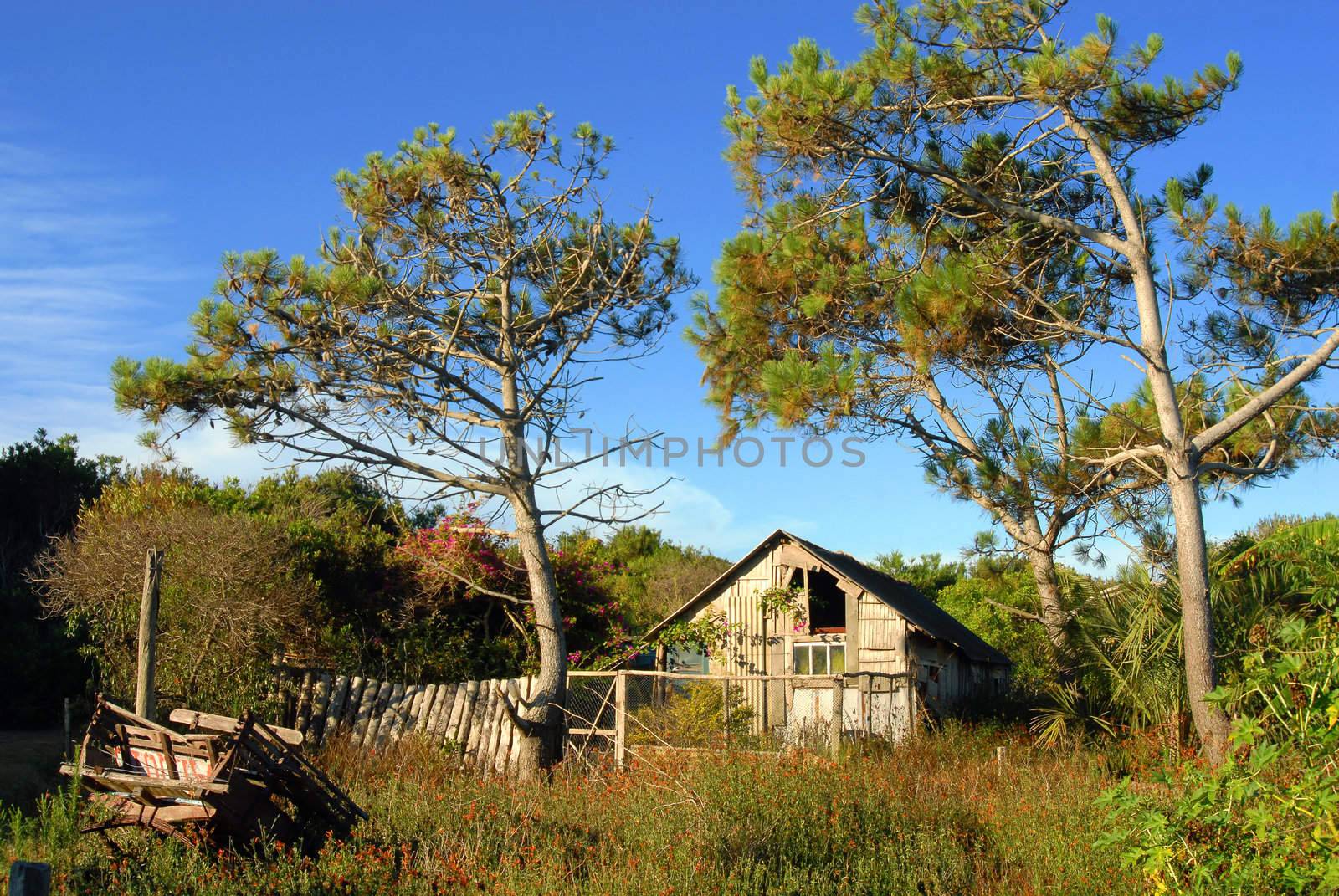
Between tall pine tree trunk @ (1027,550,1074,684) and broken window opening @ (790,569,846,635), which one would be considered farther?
broken window opening @ (790,569,846,635)

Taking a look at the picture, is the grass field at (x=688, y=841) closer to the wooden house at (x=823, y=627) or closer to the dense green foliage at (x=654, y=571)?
the wooden house at (x=823, y=627)

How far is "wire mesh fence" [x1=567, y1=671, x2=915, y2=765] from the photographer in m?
10.7

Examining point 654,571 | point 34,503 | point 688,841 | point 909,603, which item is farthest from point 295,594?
point 654,571

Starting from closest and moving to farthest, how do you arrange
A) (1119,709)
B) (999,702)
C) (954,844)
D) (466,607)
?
(954,844), (1119,709), (999,702), (466,607)

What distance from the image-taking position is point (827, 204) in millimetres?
12352

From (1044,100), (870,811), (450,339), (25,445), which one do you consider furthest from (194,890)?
(25,445)

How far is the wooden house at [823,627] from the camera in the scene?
15.6 meters

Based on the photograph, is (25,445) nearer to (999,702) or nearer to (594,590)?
(594,590)

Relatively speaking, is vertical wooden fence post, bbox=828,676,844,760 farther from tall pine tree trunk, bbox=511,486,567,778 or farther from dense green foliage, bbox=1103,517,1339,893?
dense green foliage, bbox=1103,517,1339,893

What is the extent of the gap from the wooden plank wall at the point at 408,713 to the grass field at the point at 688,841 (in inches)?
92.9

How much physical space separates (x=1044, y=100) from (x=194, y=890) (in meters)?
10.2

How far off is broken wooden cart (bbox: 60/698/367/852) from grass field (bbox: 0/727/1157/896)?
0.65ft

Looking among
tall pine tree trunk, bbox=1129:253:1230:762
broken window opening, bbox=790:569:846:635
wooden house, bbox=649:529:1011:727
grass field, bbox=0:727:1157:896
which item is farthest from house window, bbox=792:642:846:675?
grass field, bbox=0:727:1157:896

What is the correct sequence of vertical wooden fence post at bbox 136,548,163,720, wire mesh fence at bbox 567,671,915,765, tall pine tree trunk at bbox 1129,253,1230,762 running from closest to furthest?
tall pine tree trunk at bbox 1129,253,1230,762
vertical wooden fence post at bbox 136,548,163,720
wire mesh fence at bbox 567,671,915,765
